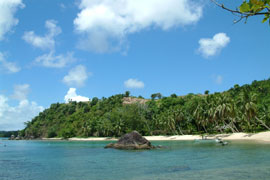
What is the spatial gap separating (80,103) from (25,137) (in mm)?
47418

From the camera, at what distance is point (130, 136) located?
5066 cm

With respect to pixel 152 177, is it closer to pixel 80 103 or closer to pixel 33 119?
pixel 80 103

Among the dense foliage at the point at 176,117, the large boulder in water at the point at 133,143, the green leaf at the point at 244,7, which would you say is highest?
the dense foliage at the point at 176,117

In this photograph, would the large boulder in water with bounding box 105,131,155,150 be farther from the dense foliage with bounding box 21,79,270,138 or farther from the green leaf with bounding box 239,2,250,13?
the green leaf with bounding box 239,2,250,13

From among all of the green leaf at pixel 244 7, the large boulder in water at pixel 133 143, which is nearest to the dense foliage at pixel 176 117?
the large boulder in water at pixel 133 143

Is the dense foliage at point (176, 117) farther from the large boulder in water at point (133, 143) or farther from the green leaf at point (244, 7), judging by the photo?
the green leaf at point (244, 7)

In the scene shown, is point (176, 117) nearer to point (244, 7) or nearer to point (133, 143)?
point (133, 143)

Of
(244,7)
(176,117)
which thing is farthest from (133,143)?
(176,117)

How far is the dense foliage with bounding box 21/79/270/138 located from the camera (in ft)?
242

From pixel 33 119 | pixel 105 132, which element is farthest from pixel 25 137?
pixel 105 132

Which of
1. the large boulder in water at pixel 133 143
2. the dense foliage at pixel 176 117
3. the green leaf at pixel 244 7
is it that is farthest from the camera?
the dense foliage at pixel 176 117

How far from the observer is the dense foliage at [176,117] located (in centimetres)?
7388

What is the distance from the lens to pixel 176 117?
95438 millimetres

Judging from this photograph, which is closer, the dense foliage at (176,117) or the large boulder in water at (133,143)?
the large boulder in water at (133,143)
